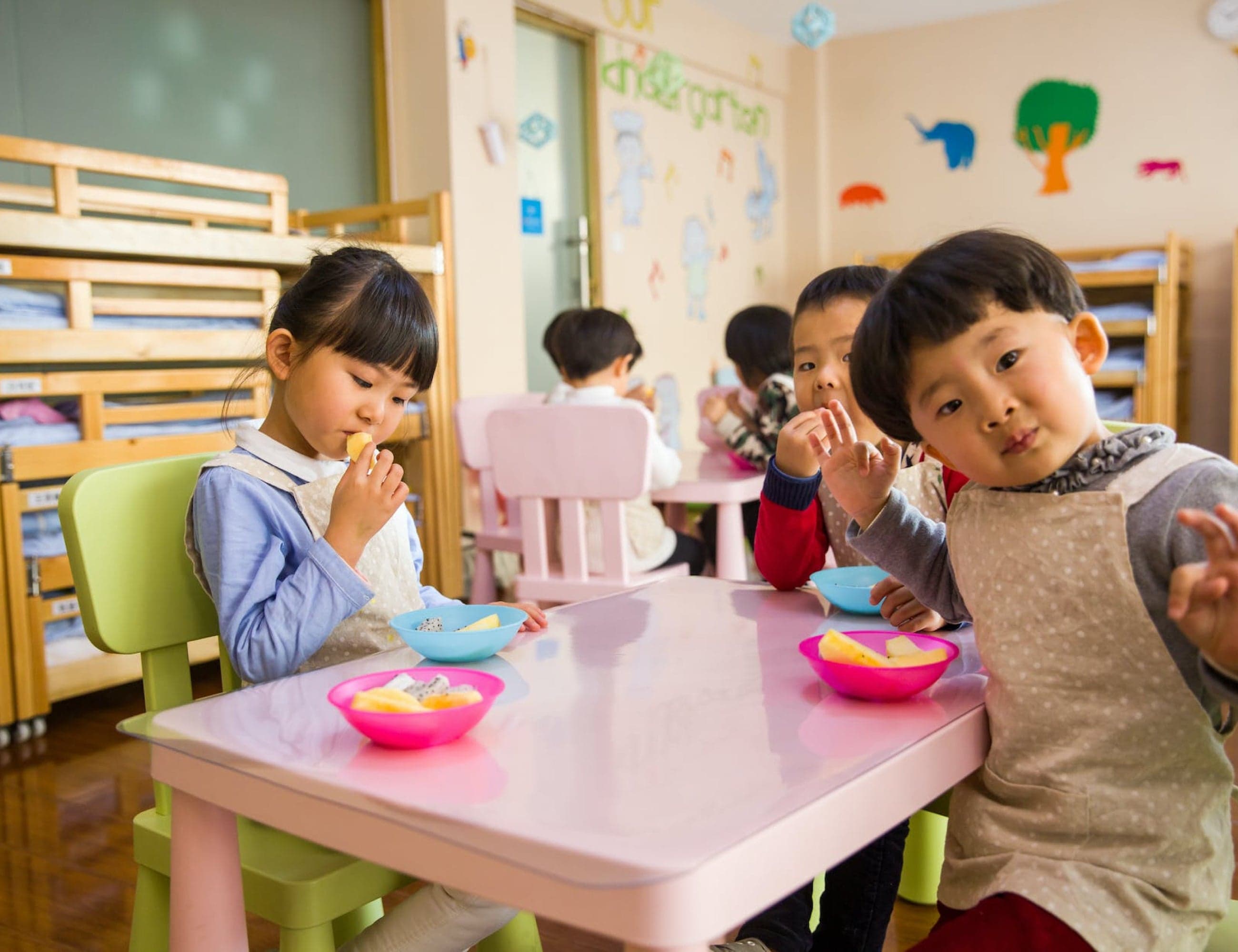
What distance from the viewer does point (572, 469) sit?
2.23m

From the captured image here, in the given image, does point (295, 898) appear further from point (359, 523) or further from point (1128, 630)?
point (1128, 630)

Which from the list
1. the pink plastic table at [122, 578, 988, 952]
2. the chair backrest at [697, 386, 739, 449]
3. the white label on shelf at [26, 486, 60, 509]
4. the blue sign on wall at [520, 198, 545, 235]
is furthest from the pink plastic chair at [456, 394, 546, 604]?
the pink plastic table at [122, 578, 988, 952]

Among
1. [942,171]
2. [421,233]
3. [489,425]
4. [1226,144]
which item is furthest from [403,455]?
[1226,144]

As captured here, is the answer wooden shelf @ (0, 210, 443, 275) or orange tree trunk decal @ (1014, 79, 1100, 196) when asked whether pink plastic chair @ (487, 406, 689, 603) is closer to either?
wooden shelf @ (0, 210, 443, 275)

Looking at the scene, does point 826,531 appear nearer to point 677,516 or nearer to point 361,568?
point 361,568

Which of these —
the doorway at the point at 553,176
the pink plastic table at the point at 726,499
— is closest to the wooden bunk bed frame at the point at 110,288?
the pink plastic table at the point at 726,499

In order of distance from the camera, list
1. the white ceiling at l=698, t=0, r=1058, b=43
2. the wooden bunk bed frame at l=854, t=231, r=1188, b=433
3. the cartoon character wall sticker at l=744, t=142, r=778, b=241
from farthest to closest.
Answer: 1. the cartoon character wall sticker at l=744, t=142, r=778, b=241
2. the white ceiling at l=698, t=0, r=1058, b=43
3. the wooden bunk bed frame at l=854, t=231, r=1188, b=433

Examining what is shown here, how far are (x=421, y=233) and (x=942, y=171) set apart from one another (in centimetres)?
335

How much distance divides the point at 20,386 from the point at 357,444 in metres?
1.61

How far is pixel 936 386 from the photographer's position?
2.80 ft

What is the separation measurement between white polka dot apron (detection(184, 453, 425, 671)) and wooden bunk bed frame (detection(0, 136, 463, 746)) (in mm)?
941

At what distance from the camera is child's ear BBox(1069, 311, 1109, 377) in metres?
0.85

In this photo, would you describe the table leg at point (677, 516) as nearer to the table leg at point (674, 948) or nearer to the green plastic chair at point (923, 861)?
the green plastic chair at point (923, 861)

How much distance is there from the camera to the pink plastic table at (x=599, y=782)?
0.55 metres
